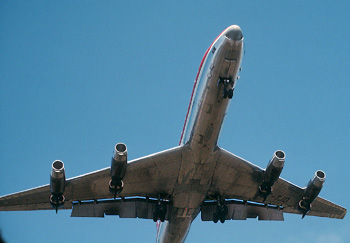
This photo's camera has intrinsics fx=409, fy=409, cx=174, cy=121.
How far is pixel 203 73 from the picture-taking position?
21.3 meters

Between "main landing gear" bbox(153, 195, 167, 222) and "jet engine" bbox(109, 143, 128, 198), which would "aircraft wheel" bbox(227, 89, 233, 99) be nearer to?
"jet engine" bbox(109, 143, 128, 198)

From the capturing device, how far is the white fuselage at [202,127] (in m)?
19.7

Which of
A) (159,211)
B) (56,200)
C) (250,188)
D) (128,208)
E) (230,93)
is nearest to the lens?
(230,93)

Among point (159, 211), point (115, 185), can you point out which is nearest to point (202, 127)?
point (115, 185)

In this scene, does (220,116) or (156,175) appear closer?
(220,116)

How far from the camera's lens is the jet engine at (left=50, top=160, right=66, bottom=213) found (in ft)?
71.3

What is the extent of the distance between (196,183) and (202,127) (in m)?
4.47

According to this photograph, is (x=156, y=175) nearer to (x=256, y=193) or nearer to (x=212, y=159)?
(x=212, y=159)

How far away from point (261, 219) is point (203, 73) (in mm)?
12436

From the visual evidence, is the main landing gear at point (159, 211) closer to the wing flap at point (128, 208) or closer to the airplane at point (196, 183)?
the airplane at point (196, 183)

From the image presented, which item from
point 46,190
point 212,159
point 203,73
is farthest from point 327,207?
point 46,190

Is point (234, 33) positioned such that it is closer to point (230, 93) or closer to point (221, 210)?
point (230, 93)

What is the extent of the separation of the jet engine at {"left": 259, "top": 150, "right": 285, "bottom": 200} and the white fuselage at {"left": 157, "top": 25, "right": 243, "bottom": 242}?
3298 millimetres

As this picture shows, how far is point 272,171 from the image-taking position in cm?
2392
